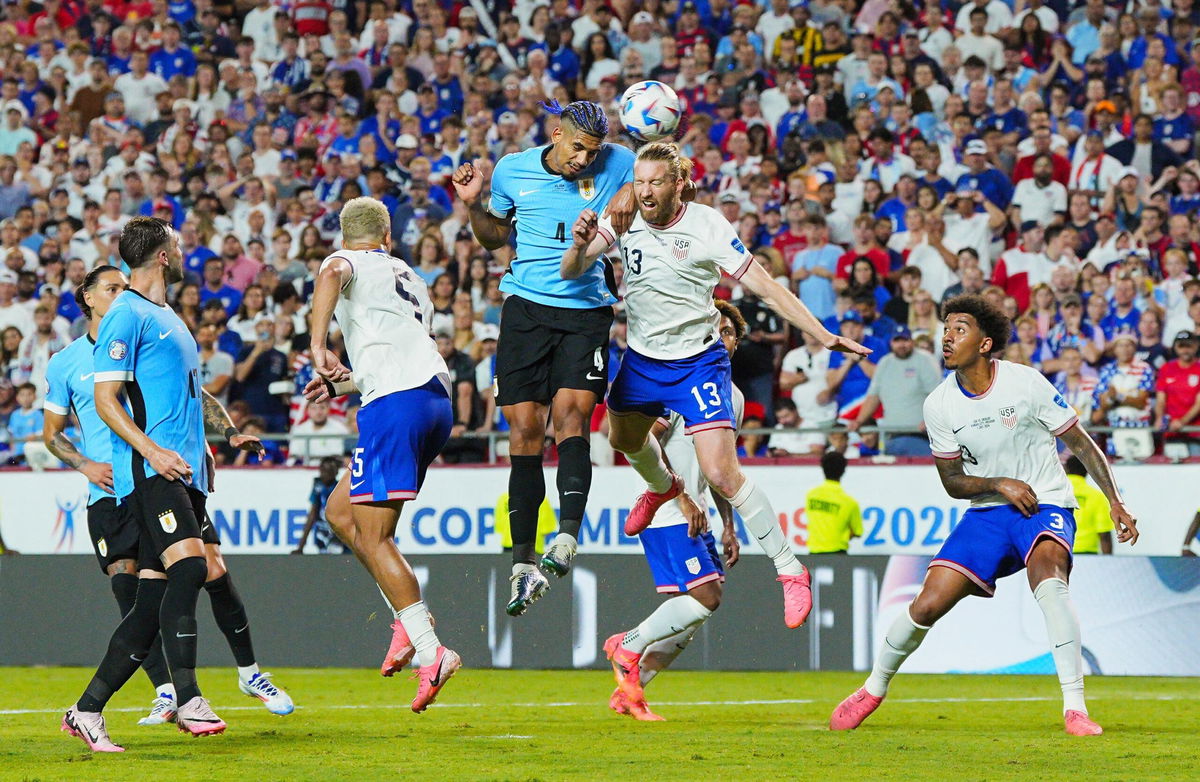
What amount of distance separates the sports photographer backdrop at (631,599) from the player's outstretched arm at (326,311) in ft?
23.2

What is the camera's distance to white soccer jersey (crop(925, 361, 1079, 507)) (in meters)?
9.55

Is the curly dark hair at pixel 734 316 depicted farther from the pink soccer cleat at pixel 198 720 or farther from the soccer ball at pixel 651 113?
the pink soccer cleat at pixel 198 720

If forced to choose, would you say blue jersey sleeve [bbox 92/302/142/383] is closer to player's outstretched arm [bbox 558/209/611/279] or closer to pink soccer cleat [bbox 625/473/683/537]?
player's outstretched arm [bbox 558/209/611/279]

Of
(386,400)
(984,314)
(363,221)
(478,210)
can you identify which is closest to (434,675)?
(386,400)

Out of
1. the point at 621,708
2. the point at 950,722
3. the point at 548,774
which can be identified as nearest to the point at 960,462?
the point at 950,722

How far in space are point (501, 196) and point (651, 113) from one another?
38.2 inches

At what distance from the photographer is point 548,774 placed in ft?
24.8

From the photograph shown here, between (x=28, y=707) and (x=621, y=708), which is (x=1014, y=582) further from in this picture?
(x=28, y=707)

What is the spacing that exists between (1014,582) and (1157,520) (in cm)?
181

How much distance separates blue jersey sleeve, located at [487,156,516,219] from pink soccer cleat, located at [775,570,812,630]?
257 cm

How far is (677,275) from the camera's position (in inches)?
376

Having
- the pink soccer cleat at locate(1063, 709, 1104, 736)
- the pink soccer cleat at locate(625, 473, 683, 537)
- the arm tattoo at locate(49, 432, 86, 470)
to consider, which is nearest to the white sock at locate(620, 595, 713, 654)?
the pink soccer cleat at locate(625, 473, 683, 537)

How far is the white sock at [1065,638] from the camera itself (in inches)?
370

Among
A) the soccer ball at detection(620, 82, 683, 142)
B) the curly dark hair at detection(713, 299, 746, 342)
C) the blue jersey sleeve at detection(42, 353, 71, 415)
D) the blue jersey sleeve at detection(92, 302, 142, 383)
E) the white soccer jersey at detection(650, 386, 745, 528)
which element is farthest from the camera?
the white soccer jersey at detection(650, 386, 745, 528)
